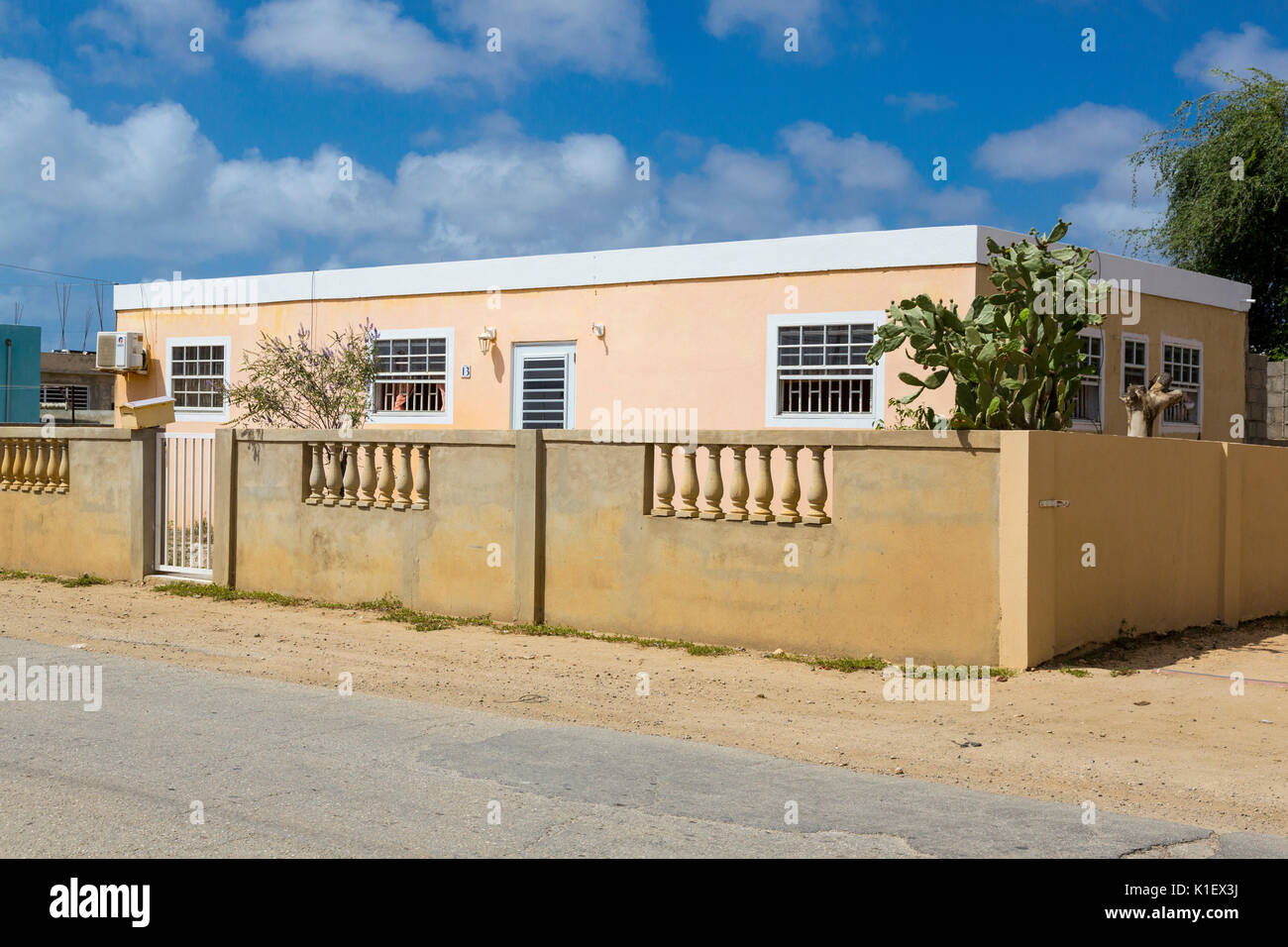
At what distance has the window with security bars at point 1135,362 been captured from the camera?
1631cm

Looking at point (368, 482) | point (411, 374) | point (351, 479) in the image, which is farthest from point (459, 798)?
point (411, 374)

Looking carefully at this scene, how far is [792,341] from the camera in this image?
15.0 m

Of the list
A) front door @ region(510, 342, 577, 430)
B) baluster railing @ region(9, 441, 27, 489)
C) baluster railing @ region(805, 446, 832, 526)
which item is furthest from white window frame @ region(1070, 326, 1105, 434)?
baluster railing @ region(9, 441, 27, 489)

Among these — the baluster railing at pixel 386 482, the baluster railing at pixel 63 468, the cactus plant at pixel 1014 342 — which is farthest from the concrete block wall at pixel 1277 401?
the baluster railing at pixel 63 468

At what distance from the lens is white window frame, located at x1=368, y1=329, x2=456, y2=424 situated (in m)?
17.7

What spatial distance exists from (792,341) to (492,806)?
33.9ft

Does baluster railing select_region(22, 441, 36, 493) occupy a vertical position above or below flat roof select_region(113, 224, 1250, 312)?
below

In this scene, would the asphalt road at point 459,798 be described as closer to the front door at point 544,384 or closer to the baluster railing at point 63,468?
the baluster railing at point 63,468

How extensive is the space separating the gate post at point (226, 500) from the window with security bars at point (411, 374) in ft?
17.3

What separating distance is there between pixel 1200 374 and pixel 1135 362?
1.86 m

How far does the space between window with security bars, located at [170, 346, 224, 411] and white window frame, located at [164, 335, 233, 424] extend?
36mm

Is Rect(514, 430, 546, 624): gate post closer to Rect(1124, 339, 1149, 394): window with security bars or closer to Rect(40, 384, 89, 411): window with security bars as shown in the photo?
Rect(1124, 339, 1149, 394): window with security bars
